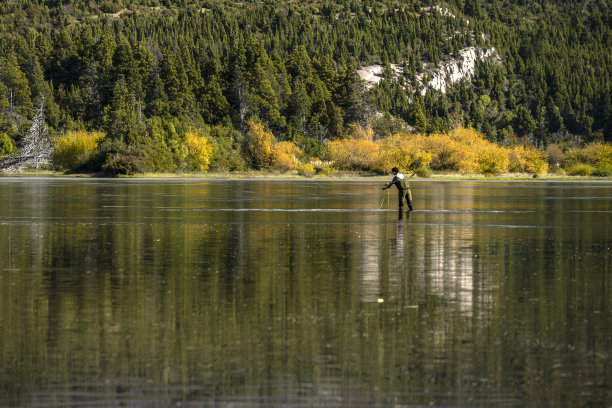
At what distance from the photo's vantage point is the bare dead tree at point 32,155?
119 m

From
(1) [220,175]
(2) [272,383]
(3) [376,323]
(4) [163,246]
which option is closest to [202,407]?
(2) [272,383]

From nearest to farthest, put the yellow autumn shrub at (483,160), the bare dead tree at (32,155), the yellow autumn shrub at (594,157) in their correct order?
1. the bare dead tree at (32,155)
2. the yellow autumn shrub at (483,160)
3. the yellow autumn shrub at (594,157)

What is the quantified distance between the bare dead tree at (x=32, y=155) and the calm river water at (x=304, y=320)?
9833cm

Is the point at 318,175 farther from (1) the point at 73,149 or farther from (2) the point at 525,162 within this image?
(1) the point at 73,149

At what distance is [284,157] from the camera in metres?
127

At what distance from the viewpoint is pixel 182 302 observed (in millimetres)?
13781

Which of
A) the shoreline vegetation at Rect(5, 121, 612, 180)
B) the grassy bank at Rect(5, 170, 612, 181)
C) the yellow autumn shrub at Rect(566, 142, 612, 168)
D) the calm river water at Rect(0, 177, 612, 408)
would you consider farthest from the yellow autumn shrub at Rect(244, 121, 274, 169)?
the calm river water at Rect(0, 177, 612, 408)

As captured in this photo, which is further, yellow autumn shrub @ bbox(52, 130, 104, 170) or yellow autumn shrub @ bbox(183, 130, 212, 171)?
yellow autumn shrub @ bbox(183, 130, 212, 171)

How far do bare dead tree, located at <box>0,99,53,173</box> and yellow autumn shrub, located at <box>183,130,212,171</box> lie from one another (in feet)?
59.0

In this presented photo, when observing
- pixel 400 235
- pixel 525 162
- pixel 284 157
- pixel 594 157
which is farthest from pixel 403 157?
pixel 400 235

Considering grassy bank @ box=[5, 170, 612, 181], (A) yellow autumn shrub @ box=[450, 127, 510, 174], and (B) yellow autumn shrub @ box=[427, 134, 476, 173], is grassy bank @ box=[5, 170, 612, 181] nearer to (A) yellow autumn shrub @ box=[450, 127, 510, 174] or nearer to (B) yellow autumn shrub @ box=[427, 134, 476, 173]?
(A) yellow autumn shrub @ box=[450, 127, 510, 174]

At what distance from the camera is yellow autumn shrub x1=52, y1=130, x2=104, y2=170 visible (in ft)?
386

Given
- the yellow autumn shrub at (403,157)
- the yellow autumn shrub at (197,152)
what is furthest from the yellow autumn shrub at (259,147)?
the yellow autumn shrub at (403,157)

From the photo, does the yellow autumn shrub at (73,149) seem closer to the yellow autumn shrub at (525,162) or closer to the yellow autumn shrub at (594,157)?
the yellow autumn shrub at (525,162)
